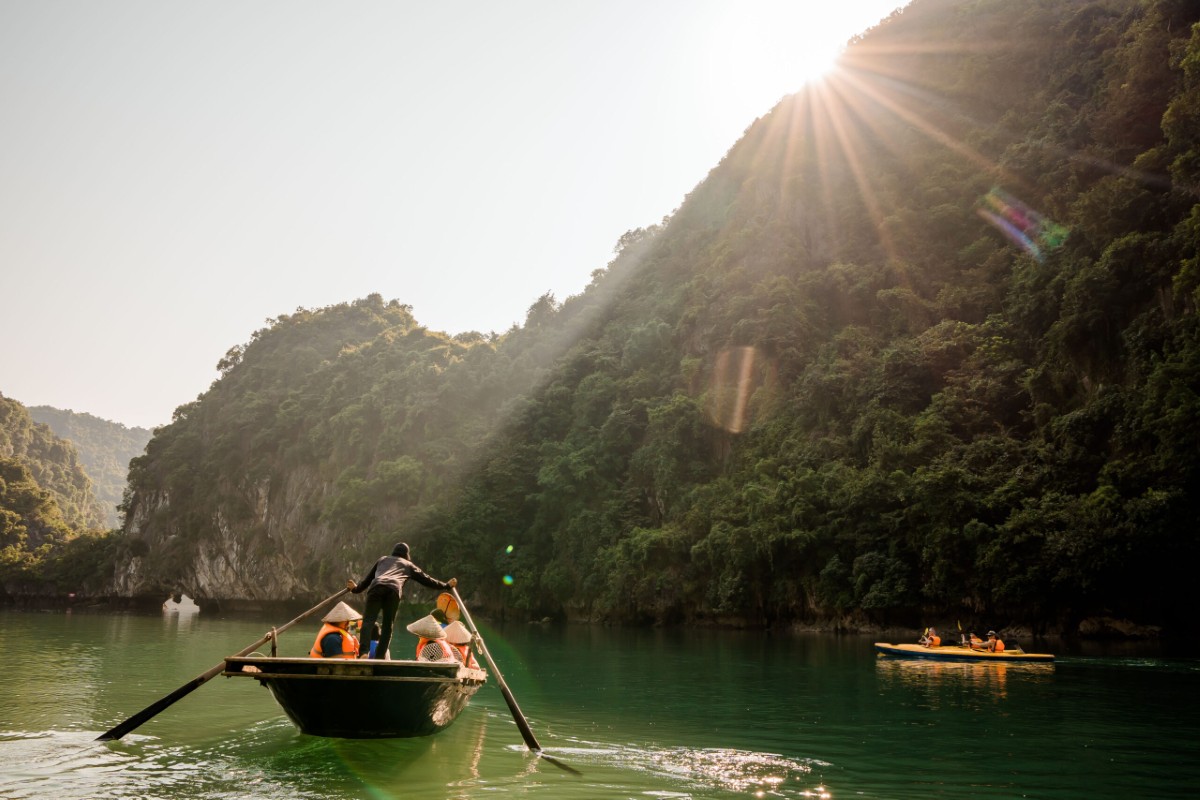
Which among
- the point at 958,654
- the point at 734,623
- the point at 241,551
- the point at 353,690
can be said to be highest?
the point at 241,551

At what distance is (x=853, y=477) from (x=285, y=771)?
27.6 metres

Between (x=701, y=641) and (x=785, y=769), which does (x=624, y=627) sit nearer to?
(x=701, y=641)

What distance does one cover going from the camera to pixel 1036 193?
3797cm

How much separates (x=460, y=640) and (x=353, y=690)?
2424mm

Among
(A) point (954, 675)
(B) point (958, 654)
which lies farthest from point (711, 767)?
(B) point (958, 654)

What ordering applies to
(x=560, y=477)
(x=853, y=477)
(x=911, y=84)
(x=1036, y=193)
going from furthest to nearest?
(x=911, y=84) → (x=560, y=477) → (x=1036, y=193) → (x=853, y=477)

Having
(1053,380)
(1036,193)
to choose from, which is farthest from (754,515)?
(1036,193)

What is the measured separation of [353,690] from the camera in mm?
8305

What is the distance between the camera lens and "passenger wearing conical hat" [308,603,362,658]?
9.54m

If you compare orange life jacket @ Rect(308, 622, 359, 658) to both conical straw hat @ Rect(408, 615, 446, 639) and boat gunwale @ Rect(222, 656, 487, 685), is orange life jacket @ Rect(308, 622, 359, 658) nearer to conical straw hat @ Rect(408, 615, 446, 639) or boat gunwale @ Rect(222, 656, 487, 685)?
conical straw hat @ Rect(408, 615, 446, 639)

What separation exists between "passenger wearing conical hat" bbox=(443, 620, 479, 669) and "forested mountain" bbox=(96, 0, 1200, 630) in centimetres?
1979

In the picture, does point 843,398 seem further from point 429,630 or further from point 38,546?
point 38,546

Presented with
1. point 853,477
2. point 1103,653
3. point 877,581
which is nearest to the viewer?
point 1103,653

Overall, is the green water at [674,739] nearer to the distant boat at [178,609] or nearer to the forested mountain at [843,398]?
the forested mountain at [843,398]
